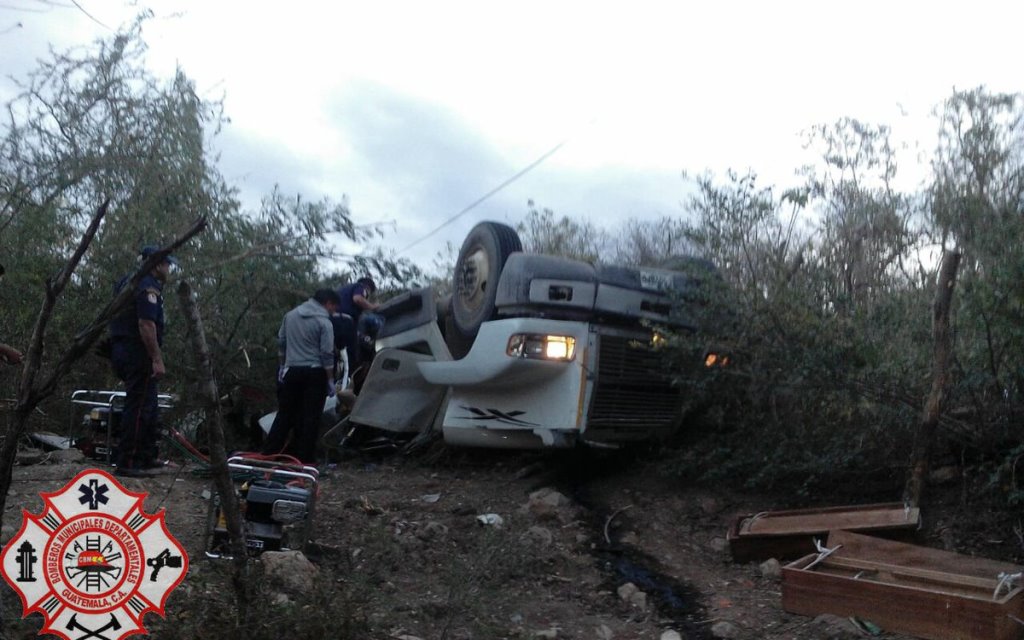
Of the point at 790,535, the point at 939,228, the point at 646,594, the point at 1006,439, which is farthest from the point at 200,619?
the point at 939,228

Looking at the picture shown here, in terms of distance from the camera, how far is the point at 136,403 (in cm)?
609

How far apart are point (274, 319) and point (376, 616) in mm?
6140

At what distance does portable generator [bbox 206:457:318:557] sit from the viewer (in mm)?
4848

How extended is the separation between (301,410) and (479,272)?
185cm

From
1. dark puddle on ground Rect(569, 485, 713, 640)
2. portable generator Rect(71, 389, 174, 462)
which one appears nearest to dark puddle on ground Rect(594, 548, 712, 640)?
dark puddle on ground Rect(569, 485, 713, 640)

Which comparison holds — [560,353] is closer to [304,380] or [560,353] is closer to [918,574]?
[304,380]

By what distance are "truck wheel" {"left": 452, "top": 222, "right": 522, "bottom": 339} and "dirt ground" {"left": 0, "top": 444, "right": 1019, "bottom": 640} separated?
1.32 metres

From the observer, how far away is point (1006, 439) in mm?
5668

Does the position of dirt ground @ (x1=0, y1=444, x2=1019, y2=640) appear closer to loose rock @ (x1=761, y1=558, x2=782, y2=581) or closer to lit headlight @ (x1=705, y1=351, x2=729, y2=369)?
loose rock @ (x1=761, y1=558, x2=782, y2=581)

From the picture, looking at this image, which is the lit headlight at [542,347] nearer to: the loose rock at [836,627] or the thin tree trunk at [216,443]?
the loose rock at [836,627]

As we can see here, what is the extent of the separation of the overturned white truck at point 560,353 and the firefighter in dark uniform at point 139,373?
2.40 meters

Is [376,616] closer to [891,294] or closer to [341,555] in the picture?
[341,555]

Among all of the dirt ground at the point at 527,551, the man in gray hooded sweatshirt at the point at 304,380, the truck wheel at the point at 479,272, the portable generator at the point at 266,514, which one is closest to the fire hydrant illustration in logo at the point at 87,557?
the dirt ground at the point at 527,551

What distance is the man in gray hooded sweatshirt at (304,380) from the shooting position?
7.11 meters
